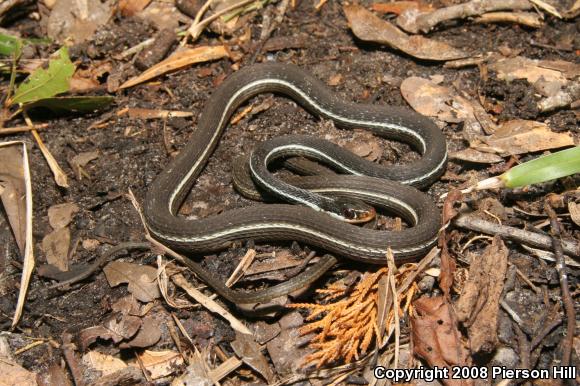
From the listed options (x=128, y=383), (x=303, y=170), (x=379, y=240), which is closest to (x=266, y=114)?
(x=303, y=170)

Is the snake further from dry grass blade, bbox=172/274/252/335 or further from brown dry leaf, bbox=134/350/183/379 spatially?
brown dry leaf, bbox=134/350/183/379

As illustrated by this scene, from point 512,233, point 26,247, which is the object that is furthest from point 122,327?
point 512,233

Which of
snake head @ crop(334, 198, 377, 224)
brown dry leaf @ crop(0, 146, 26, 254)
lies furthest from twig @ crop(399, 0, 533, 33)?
brown dry leaf @ crop(0, 146, 26, 254)

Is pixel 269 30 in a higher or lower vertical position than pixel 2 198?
higher

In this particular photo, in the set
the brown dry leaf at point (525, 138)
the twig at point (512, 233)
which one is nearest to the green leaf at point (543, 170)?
the twig at point (512, 233)

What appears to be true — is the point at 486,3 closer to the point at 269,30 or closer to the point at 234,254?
the point at 269,30

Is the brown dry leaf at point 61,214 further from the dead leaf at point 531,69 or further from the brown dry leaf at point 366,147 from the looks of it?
the dead leaf at point 531,69
